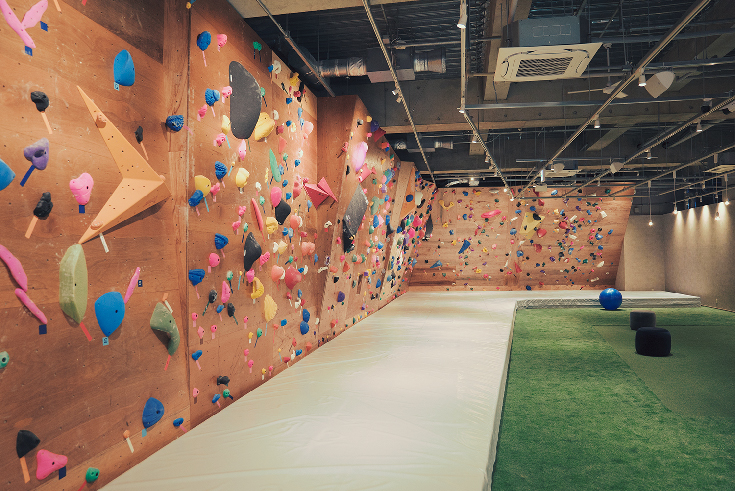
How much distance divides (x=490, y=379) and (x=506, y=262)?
33.9 ft

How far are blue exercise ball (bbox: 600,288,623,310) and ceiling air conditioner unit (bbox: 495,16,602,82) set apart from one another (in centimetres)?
870

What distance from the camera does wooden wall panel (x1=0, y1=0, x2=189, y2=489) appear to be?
1.85m

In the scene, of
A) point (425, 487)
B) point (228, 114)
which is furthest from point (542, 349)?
point (228, 114)

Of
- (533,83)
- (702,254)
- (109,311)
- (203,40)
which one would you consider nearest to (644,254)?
(702,254)

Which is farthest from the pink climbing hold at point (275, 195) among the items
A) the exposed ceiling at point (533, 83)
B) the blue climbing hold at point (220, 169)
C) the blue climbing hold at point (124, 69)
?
the blue climbing hold at point (124, 69)

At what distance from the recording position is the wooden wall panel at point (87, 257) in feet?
6.07

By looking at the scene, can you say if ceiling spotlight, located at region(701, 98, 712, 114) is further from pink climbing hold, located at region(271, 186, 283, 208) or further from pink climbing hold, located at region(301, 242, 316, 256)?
pink climbing hold, located at region(271, 186, 283, 208)

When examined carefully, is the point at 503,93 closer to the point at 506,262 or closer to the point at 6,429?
the point at 6,429

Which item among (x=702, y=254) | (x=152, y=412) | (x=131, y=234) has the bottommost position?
(x=152, y=412)

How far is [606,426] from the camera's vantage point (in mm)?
3723

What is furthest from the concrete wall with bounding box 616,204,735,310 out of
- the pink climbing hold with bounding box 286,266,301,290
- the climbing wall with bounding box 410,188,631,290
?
the pink climbing hold with bounding box 286,266,301,290

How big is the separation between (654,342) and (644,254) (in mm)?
8802

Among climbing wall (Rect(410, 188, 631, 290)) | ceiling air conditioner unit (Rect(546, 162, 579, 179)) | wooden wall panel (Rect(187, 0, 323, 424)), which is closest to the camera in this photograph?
wooden wall panel (Rect(187, 0, 323, 424))

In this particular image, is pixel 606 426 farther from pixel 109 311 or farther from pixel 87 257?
pixel 87 257
